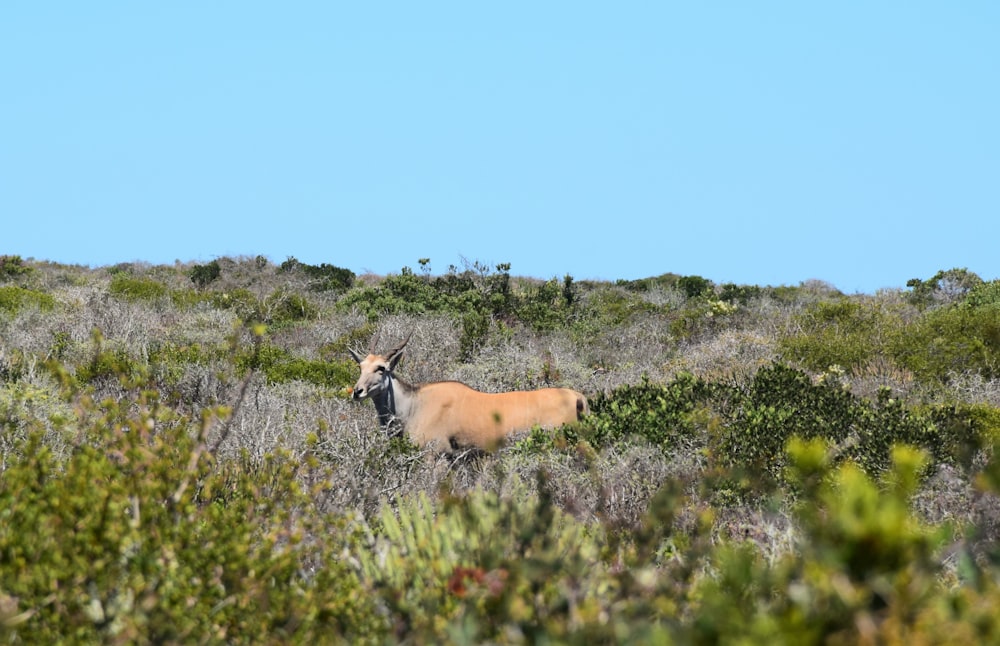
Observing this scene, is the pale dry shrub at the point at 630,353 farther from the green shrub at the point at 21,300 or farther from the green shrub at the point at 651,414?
the green shrub at the point at 21,300

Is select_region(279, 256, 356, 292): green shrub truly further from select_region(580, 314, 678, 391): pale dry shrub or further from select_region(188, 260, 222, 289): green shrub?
select_region(580, 314, 678, 391): pale dry shrub

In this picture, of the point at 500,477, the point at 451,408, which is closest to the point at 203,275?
the point at 451,408

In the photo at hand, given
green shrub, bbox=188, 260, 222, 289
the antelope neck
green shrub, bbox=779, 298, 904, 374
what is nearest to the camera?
the antelope neck

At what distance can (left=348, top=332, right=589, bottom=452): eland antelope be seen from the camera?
11391 millimetres

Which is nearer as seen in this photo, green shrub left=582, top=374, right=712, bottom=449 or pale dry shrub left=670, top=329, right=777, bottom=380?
green shrub left=582, top=374, right=712, bottom=449

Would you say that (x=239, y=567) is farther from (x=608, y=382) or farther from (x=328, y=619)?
(x=608, y=382)

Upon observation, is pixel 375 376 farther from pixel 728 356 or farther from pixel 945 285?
pixel 945 285

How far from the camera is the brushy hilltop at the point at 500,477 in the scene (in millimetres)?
3457

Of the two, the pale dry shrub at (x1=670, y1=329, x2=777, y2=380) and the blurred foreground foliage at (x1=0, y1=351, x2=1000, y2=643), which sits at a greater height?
the pale dry shrub at (x1=670, y1=329, x2=777, y2=380)

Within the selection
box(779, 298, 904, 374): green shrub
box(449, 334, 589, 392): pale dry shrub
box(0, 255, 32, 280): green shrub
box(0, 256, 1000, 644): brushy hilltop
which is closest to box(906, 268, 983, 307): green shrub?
box(0, 256, 1000, 644): brushy hilltop

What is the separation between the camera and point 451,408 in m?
11.6

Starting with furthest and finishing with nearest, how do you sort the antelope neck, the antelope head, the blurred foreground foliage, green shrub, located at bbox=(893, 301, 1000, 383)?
green shrub, located at bbox=(893, 301, 1000, 383) → the antelope neck → the antelope head → the blurred foreground foliage

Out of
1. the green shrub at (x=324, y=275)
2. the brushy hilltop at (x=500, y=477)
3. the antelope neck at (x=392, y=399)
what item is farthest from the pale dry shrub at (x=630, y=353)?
the green shrub at (x=324, y=275)

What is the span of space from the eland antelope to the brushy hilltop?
267 mm
